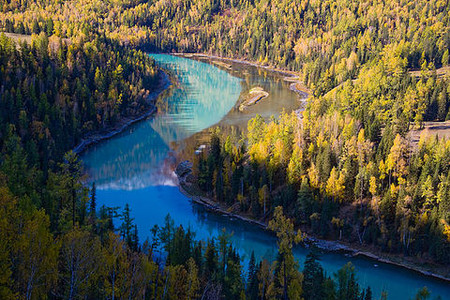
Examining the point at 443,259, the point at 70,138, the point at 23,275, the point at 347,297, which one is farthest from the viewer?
the point at 70,138

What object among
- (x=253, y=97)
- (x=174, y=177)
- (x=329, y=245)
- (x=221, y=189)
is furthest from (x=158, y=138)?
(x=329, y=245)

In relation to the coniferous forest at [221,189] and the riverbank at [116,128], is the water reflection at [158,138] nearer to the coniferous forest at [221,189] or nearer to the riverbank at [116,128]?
the riverbank at [116,128]

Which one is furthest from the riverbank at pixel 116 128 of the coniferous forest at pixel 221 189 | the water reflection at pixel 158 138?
the water reflection at pixel 158 138

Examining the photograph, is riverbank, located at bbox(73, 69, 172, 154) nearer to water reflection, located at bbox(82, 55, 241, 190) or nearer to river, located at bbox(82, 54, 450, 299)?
river, located at bbox(82, 54, 450, 299)

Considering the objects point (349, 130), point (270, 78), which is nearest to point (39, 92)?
point (349, 130)

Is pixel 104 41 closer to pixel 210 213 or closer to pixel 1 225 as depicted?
pixel 210 213

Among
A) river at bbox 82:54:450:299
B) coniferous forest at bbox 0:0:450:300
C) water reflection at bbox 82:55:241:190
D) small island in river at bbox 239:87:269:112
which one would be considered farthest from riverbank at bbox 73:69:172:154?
small island in river at bbox 239:87:269:112
